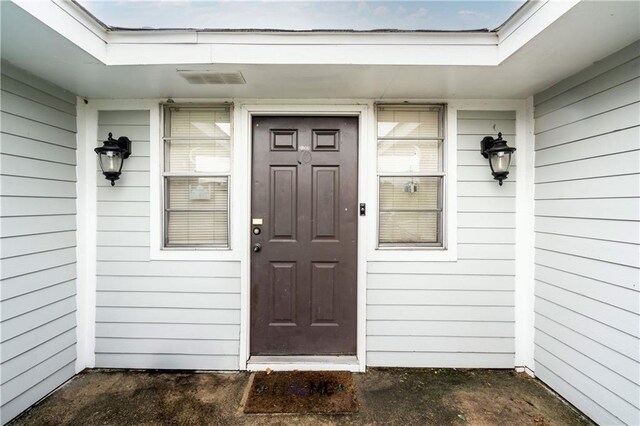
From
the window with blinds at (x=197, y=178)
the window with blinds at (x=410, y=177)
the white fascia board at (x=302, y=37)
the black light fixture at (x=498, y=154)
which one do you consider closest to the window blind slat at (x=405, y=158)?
the window with blinds at (x=410, y=177)

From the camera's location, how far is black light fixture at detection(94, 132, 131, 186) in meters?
2.07

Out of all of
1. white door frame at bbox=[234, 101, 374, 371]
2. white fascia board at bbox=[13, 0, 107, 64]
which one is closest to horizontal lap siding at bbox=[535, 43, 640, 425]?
white door frame at bbox=[234, 101, 374, 371]

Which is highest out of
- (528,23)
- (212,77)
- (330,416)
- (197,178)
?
(528,23)

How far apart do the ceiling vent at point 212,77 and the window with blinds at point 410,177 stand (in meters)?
1.11

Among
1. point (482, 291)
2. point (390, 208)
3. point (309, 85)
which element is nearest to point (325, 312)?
point (390, 208)

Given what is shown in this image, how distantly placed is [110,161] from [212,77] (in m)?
1.01

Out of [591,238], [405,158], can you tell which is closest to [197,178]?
[405,158]

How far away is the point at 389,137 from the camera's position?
2.27m

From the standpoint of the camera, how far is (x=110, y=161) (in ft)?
6.85

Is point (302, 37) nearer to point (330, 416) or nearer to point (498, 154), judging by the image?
point (498, 154)

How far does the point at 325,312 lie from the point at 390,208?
100 cm

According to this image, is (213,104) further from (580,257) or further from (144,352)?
(580,257)

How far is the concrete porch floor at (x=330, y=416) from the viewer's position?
173cm

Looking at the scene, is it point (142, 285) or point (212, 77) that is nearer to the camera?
point (212, 77)
